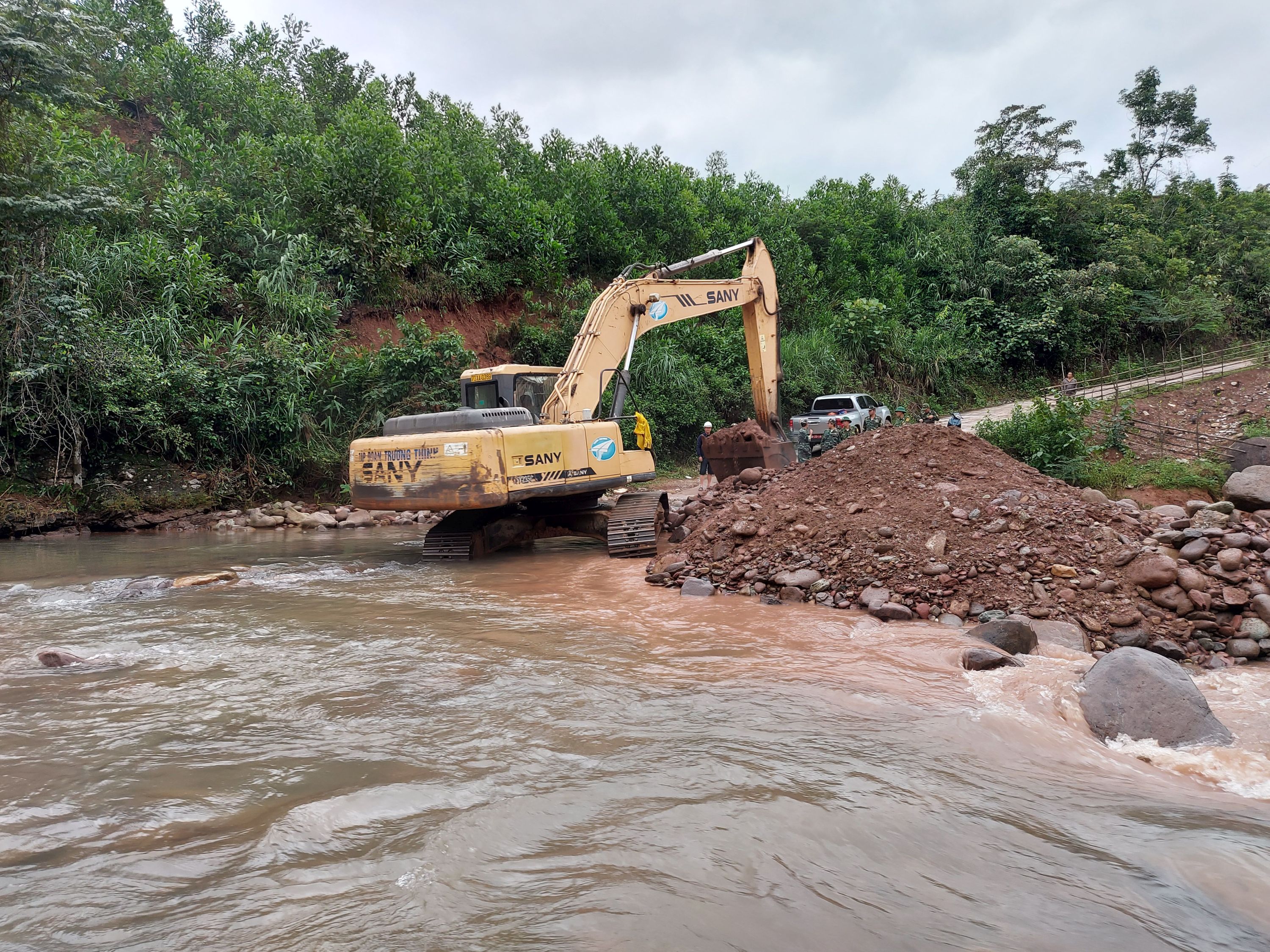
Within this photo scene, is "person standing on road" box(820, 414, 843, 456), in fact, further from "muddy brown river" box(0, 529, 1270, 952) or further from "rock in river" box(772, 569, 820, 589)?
"muddy brown river" box(0, 529, 1270, 952)

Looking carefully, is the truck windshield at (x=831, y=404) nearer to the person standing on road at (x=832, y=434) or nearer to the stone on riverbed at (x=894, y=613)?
the person standing on road at (x=832, y=434)

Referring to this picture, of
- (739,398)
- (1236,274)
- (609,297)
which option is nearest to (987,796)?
(609,297)

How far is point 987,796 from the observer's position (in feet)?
10.8

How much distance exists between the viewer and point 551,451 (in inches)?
363

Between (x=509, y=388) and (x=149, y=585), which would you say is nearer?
(x=149, y=585)

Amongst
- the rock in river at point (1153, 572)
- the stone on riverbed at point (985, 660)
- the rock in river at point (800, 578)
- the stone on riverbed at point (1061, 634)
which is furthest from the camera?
the rock in river at point (800, 578)

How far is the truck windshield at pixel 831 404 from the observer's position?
1859cm

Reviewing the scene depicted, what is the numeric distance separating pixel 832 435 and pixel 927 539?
32.6 ft

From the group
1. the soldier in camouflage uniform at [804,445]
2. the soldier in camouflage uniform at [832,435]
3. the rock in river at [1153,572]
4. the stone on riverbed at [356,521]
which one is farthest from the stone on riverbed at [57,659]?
the soldier in camouflage uniform at [804,445]

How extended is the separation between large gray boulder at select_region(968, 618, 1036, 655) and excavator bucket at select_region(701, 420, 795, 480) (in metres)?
5.94

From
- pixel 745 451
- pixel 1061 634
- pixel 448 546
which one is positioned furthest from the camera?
pixel 745 451

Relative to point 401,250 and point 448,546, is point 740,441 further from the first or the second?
point 401,250

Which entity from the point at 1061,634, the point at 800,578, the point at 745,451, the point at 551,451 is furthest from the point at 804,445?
the point at 1061,634

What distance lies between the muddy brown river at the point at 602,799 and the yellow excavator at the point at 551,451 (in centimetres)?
298
